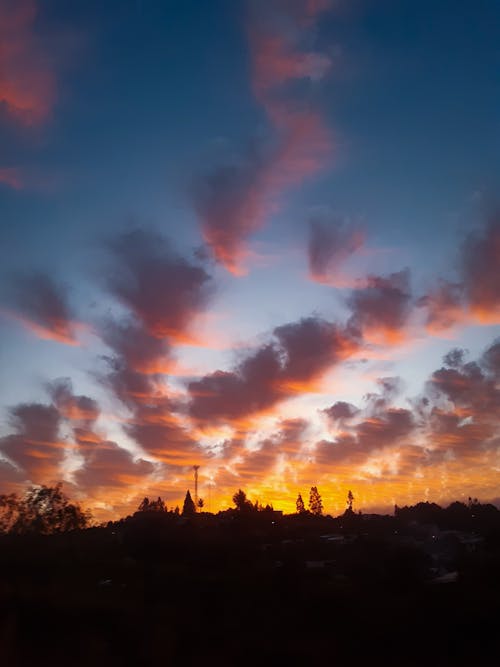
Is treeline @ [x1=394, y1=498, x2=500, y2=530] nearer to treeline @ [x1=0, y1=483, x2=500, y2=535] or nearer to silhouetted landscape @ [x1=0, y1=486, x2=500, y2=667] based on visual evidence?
treeline @ [x1=0, y1=483, x2=500, y2=535]

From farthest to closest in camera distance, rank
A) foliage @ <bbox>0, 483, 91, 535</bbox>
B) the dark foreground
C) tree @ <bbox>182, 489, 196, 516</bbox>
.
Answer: tree @ <bbox>182, 489, 196, 516</bbox>, foliage @ <bbox>0, 483, 91, 535</bbox>, the dark foreground

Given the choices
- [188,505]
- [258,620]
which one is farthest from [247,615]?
[188,505]

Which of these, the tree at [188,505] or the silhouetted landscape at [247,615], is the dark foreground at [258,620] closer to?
the silhouetted landscape at [247,615]

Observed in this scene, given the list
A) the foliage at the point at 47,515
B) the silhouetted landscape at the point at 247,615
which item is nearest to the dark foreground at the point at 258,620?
the silhouetted landscape at the point at 247,615

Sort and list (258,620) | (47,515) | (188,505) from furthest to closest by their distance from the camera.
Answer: (188,505)
(47,515)
(258,620)

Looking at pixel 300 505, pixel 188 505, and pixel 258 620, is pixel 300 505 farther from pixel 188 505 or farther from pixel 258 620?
pixel 258 620

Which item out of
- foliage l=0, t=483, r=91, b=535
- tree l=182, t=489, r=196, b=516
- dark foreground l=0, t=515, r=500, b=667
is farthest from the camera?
tree l=182, t=489, r=196, b=516

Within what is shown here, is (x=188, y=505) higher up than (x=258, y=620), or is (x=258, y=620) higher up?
(x=188, y=505)

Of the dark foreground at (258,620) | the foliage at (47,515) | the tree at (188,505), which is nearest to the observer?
the dark foreground at (258,620)

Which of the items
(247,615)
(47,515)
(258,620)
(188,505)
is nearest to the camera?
(258,620)

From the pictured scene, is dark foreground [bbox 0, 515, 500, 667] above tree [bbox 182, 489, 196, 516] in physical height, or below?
below

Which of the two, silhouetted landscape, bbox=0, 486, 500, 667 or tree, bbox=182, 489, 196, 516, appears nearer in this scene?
silhouetted landscape, bbox=0, 486, 500, 667

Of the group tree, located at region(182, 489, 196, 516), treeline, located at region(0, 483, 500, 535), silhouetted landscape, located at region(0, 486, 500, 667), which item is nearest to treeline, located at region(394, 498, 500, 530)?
treeline, located at region(0, 483, 500, 535)

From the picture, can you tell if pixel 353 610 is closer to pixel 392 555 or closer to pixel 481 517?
pixel 392 555
